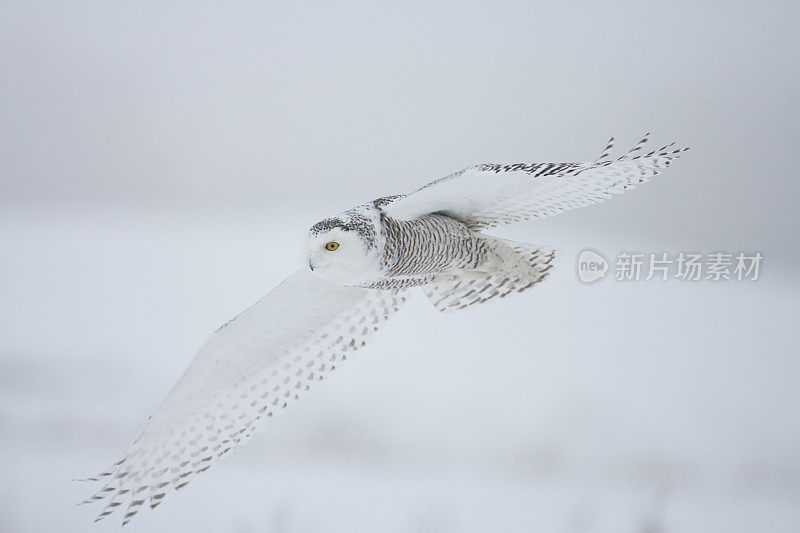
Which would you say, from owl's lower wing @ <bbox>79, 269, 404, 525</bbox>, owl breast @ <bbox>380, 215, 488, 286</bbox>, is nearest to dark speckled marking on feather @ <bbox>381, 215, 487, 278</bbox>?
owl breast @ <bbox>380, 215, 488, 286</bbox>

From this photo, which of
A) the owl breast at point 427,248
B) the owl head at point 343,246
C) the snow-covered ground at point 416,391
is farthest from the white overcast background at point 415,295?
the owl head at point 343,246

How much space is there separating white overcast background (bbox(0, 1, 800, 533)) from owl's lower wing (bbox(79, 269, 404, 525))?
17 centimetres

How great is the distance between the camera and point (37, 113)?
1446 mm

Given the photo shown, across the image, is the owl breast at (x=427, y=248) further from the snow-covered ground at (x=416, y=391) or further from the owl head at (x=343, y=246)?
the snow-covered ground at (x=416, y=391)

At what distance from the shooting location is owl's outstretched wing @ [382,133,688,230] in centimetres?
110

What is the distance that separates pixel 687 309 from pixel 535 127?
518mm

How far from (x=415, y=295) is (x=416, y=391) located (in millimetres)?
206

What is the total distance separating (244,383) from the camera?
4.15 feet

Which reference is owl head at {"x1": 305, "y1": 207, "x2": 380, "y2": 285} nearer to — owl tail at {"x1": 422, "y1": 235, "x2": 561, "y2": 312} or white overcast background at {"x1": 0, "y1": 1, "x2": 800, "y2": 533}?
owl tail at {"x1": 422, "y1": 235, "x2": 561, "y2": 312}

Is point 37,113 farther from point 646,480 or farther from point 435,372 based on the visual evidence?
point 646,480

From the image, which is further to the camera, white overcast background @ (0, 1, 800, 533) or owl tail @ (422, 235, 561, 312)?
white overcast background @ (0, 1, 800, 533)

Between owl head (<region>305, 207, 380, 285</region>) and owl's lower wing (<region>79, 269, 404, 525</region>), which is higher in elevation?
owl head (<region>305, 207, 380, 285</region>)

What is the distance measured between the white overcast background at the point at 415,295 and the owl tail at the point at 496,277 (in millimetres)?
120

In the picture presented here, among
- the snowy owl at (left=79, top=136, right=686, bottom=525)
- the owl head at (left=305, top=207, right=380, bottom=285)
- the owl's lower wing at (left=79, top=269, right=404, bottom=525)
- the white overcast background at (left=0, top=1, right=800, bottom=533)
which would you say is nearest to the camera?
the owl head at (left=305, top=207, right=380, bottom=285)
